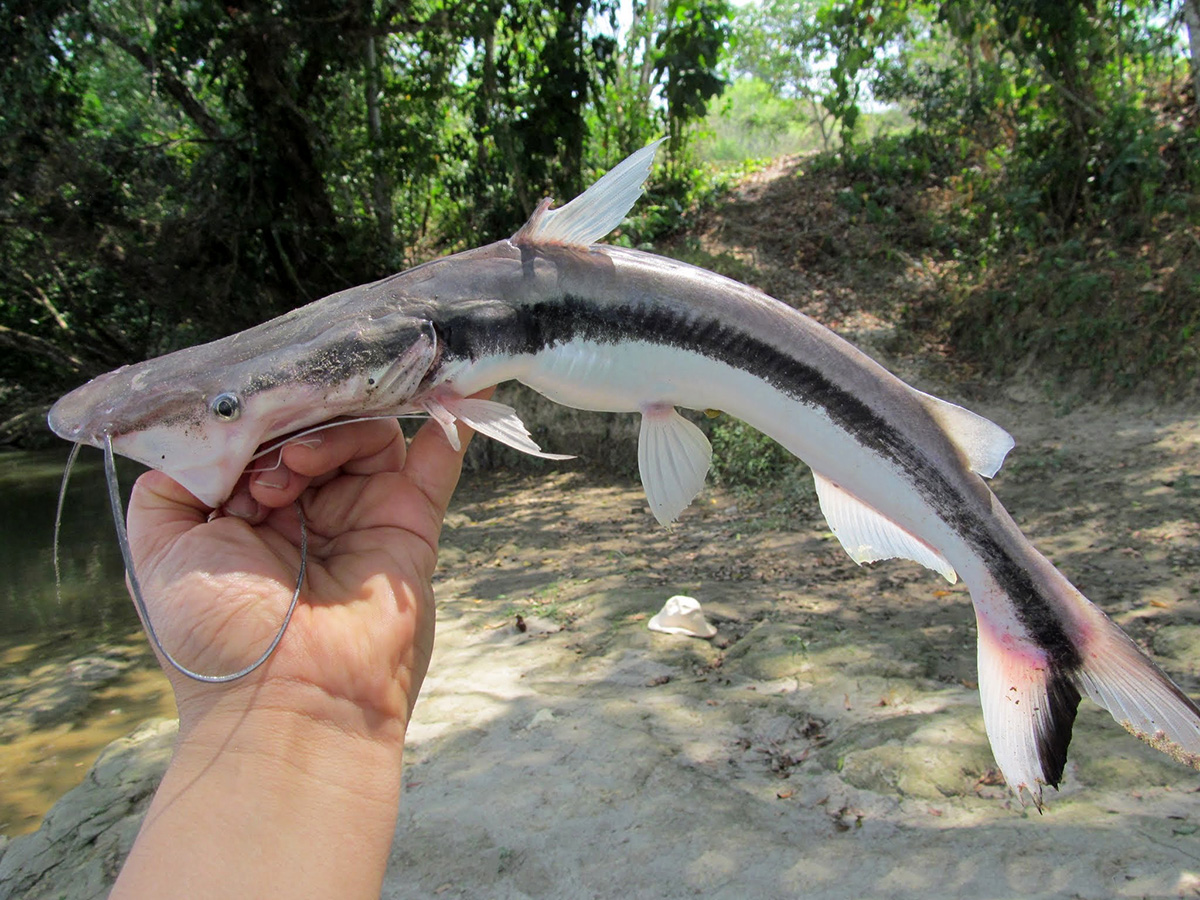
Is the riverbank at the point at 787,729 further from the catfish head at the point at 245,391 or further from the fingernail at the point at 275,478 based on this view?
the catfish head at the point at 245,391

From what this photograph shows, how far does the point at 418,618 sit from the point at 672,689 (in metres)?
2.76

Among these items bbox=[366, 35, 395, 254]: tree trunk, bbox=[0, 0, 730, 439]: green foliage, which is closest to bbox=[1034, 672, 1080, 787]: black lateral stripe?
bbox=[0, 0, 730, 439]: green foliage

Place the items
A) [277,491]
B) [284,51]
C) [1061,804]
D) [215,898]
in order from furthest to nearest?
[284,51] → [1061,804] → [277,491] → [215,898]

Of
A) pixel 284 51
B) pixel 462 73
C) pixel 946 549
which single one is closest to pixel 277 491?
pixel 946 549

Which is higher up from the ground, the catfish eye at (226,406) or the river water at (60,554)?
the catfish eye at (226,406)

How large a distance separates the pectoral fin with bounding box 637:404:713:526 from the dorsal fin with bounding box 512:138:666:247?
0.42 meters

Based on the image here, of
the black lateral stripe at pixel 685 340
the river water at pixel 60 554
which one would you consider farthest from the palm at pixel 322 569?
the river water at pixel 60 554

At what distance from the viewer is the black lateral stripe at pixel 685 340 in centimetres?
175

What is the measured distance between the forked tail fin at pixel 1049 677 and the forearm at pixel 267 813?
127 cm

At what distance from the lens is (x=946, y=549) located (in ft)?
5.76

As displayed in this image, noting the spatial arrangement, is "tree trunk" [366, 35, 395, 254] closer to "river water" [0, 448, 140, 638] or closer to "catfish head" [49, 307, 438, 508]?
"river water" [0, 448, 140, 638]

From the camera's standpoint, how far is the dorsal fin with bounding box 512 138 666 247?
5.85 feet

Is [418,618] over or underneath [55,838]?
over

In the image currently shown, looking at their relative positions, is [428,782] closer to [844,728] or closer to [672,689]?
[672,689]
